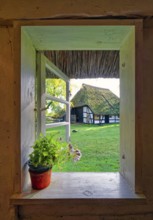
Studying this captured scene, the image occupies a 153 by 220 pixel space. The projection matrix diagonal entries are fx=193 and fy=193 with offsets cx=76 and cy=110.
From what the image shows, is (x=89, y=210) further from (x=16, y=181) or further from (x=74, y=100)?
(x=74, y=100)

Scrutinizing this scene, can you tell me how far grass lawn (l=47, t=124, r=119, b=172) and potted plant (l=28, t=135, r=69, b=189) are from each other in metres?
0.89

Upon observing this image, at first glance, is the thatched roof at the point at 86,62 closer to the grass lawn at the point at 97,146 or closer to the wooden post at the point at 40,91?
the wooden post at the point at 40,91

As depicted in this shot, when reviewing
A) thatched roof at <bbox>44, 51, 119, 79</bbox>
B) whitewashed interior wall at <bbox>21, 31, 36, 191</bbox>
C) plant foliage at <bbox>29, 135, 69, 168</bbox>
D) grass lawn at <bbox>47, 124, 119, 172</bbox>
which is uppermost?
thatched roof at <bbox>44, 51, 119, 79</bbox>

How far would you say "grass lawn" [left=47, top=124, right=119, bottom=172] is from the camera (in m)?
2.01

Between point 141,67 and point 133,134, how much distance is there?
1.12 ft

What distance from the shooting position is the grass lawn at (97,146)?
2014 mm

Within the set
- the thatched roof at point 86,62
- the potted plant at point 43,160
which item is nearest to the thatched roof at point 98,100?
the thatched roof at point 86,62

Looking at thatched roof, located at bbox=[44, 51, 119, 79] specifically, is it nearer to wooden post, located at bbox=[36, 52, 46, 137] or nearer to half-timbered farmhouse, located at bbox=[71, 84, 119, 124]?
wooden post, located at bbox=[36, 52, 46, 137]

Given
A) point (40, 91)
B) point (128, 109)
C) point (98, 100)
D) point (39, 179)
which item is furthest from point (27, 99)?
point (98, 100)

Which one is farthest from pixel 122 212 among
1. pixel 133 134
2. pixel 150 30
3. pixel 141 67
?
pixel 150 30

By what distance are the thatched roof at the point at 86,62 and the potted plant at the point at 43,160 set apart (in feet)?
2.14

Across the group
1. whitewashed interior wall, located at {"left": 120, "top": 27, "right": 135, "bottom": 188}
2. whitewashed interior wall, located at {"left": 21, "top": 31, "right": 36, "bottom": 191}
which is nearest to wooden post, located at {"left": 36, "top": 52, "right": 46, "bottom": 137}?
whitewashed interior wall, located at {"left": 21, "top": 31, "right": 36, "bottom": 191}

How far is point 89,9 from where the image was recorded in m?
0.94

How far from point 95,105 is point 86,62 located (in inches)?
43.3
